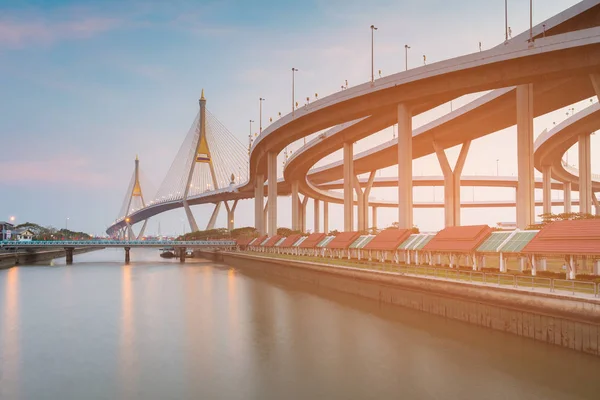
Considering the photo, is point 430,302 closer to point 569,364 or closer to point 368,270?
point 368,270

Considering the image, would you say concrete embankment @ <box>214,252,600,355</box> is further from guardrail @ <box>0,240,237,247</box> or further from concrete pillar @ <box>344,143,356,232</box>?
guardrail @ <box>0,240,237,247</box>

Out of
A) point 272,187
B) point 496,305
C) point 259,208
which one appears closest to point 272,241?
point 272,187

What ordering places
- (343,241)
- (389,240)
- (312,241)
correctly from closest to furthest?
(389,240)
(343,241)
(312,241)

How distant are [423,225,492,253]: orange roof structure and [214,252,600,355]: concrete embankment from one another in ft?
12.9

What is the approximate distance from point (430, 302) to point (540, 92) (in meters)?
30.8

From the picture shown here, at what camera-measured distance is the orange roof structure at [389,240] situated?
139 ft

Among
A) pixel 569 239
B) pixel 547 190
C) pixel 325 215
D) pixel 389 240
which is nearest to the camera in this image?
pixel 569 239

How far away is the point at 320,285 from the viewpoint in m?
48.8

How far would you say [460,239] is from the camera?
34.3m

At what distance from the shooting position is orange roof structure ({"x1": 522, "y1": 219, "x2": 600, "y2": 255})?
78.9 ft

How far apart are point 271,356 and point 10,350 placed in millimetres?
12841

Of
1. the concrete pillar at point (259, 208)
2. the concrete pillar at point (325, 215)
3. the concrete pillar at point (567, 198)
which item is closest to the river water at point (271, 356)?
the concrete pillar at point (259, 208)

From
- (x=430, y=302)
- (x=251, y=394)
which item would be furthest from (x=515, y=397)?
(x=430, y=302)

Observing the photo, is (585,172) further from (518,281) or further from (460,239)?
(518,281)
